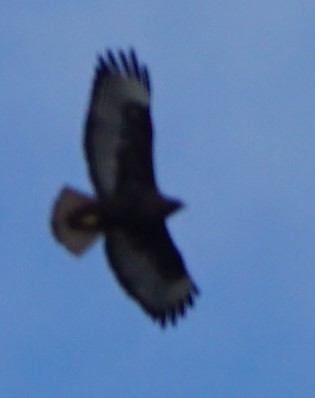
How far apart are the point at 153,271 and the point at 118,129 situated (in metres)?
1.40

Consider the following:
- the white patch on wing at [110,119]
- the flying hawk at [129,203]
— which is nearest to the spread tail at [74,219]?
the flying hawk at [129,203]

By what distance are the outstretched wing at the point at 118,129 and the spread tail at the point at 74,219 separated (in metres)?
0.45

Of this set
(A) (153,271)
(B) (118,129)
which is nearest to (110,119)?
(B) (118,129)

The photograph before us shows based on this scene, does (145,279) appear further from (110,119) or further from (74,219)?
(110,119)

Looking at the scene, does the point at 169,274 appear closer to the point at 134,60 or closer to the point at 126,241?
the point at 126,241

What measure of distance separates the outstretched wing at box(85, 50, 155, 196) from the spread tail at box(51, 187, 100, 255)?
17.7 inches

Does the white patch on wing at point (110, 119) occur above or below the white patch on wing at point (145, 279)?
above

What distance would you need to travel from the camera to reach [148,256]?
37.4 feet

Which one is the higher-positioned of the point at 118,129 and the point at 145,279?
the point at 118,129

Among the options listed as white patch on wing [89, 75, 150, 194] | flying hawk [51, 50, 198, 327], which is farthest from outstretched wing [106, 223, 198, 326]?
white patch on wing [89, 75, 150, 194]

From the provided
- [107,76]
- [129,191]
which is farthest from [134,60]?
[129,191]

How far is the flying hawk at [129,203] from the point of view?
427 inches

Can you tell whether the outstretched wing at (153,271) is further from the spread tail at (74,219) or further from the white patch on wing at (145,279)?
the spread tail at (74,219)

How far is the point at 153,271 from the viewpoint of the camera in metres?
11.5
